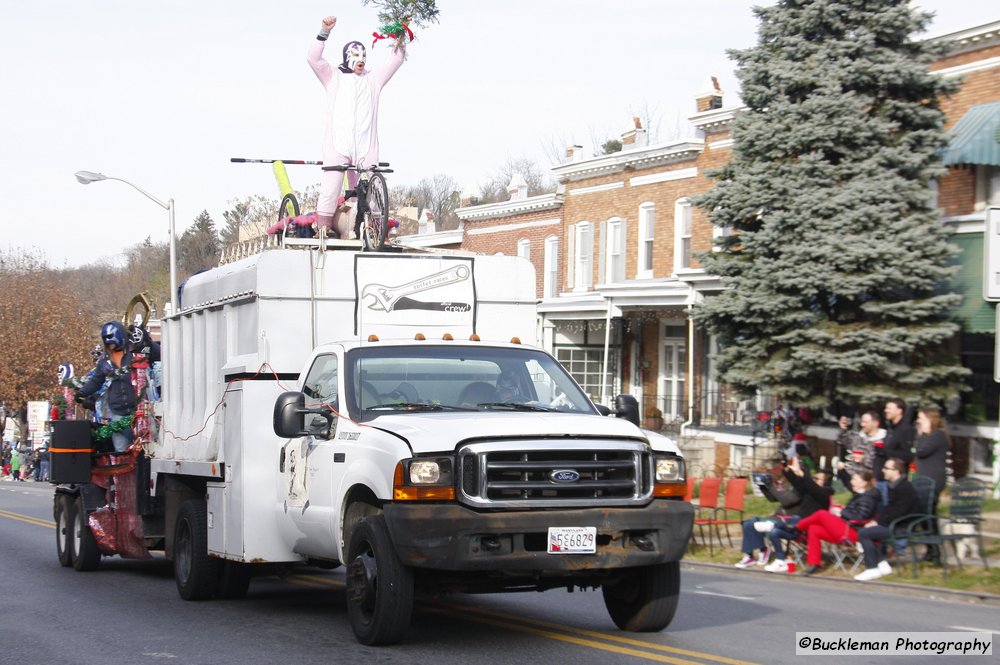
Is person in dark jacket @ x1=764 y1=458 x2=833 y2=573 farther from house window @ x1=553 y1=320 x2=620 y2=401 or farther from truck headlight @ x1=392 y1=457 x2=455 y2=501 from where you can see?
house window @ x1=553 y1=320 x2=620 y2=401

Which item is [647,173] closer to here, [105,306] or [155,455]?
[155,455]

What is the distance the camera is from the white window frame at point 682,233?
32.7 meters

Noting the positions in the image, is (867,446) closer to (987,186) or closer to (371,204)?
(987,186)

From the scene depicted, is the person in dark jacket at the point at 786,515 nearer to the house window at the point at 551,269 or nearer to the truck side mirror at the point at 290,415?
the truck side mirror at the point at 290,415


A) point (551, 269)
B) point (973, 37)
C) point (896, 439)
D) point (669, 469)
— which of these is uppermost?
point (973, 37)

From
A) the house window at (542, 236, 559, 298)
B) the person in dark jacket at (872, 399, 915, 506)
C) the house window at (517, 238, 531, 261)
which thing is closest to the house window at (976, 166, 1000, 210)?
the person in dark jacket at (872, 399, 915, 506)

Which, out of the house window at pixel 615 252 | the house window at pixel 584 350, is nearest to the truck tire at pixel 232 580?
the house window at pixel 615 252

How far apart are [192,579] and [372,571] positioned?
368 centimetres

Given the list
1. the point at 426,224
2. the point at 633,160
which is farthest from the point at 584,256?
the point at 426,224

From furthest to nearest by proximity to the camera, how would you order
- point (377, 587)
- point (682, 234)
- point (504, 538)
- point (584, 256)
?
point (584, 256) → point (682, 234) → point (377, 587) → point (504, 538)

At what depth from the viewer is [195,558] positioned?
1155 centimetres

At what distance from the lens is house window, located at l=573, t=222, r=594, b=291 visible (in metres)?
36.9

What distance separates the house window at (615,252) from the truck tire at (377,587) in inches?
1056

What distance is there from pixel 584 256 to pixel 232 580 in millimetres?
26454
